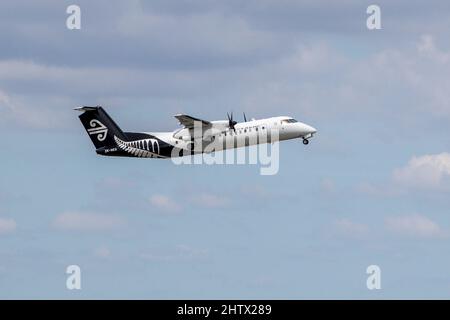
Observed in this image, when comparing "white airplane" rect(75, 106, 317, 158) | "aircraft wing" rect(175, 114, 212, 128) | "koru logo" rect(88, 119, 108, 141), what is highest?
"koru logo" rect(88, 119, 108, 141)

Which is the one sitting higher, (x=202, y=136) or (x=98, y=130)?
(x=98, y=130)

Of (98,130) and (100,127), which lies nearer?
(98,130)

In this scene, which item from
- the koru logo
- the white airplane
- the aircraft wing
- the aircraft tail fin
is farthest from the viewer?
the koru logo

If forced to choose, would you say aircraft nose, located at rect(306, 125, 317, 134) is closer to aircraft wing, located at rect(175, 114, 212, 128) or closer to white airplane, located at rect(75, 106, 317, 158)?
white airplane, located at rect(75, 106, 317, 158)

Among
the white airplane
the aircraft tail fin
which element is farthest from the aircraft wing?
the aircraft tail fin

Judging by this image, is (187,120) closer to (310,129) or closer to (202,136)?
(202,136)

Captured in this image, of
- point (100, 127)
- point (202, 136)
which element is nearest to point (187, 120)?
point (202, 136)

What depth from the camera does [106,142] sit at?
112875mm

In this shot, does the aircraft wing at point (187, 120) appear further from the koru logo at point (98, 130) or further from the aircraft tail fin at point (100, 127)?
the koru logo at point (98, 130)

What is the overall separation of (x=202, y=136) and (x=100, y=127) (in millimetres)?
12884

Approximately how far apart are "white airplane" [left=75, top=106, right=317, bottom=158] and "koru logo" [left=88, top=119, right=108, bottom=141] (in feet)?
6.54

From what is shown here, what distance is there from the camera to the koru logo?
113 meters

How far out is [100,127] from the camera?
374ft
